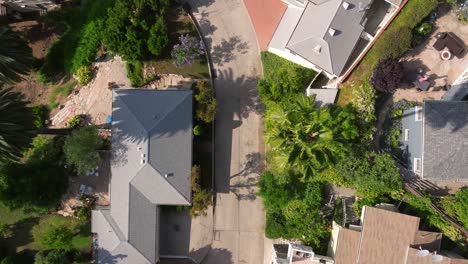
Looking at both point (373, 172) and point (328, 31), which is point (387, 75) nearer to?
point (328, 31)

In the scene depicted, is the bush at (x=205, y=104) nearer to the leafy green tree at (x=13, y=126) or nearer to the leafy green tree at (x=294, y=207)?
the leafy green tree at (x=294, y=207)

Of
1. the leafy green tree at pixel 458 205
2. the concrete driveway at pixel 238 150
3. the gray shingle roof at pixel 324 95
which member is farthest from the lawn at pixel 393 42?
the leafy green tree at pixel 458 205

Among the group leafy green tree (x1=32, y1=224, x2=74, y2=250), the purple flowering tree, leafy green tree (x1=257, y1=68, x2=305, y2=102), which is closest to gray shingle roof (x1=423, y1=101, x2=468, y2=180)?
leafy green tree (x1=257, y1=68, x2=305, y2=102)

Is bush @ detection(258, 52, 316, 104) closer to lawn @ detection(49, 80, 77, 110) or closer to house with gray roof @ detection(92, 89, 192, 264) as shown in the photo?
house with gray roof @ detection(92, 89, 192, 264)

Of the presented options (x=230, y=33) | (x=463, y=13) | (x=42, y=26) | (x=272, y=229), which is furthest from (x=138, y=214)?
(x=463, y=13)

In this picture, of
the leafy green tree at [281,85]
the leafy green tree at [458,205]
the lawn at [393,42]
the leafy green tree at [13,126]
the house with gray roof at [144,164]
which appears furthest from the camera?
the house with gray roof at [144,164]

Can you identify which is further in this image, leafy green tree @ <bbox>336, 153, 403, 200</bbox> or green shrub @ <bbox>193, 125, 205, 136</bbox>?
green shrub @ <bbox>193, 125, 205, 136</bbox>

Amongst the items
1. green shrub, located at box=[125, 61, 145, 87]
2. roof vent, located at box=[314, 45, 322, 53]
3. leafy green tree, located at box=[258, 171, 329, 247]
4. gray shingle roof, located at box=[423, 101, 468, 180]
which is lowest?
leafy green tree, located at box=[258, 171, 329, 247]
